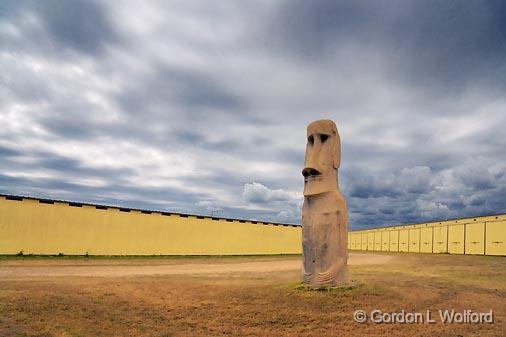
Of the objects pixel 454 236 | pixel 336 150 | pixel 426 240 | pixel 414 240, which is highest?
pixel 336 150

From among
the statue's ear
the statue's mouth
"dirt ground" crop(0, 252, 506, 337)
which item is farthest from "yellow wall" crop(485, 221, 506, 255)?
the statue's mouth

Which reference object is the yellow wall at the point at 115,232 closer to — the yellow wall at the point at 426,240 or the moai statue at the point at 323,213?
the yellow wall at the point at 426,240

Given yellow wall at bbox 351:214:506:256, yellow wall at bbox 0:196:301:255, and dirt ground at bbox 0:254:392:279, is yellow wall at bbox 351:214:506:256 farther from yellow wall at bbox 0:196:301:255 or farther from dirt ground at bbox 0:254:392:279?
dirt ground at bbox 0:254:392:279

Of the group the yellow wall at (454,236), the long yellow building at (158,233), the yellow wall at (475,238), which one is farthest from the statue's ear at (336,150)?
the yellow wall at (475,238)

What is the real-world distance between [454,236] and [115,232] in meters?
A: 29.9

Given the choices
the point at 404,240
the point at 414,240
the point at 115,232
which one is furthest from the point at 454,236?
the point at 115,232

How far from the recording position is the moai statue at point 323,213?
969 centimetres

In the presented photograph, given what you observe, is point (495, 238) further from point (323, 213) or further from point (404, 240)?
point (323, 213)

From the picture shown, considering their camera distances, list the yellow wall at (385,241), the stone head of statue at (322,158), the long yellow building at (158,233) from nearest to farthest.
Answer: the stone head of statue at (322,158) → the long yellow building at (158,233) → the yellow wall at (385,241)

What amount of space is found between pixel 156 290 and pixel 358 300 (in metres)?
5.11

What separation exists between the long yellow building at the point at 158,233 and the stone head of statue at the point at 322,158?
1838cm

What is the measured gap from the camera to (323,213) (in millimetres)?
9914

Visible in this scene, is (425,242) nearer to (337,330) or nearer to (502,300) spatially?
(502,300)

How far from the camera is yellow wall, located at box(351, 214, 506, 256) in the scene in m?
31.4
